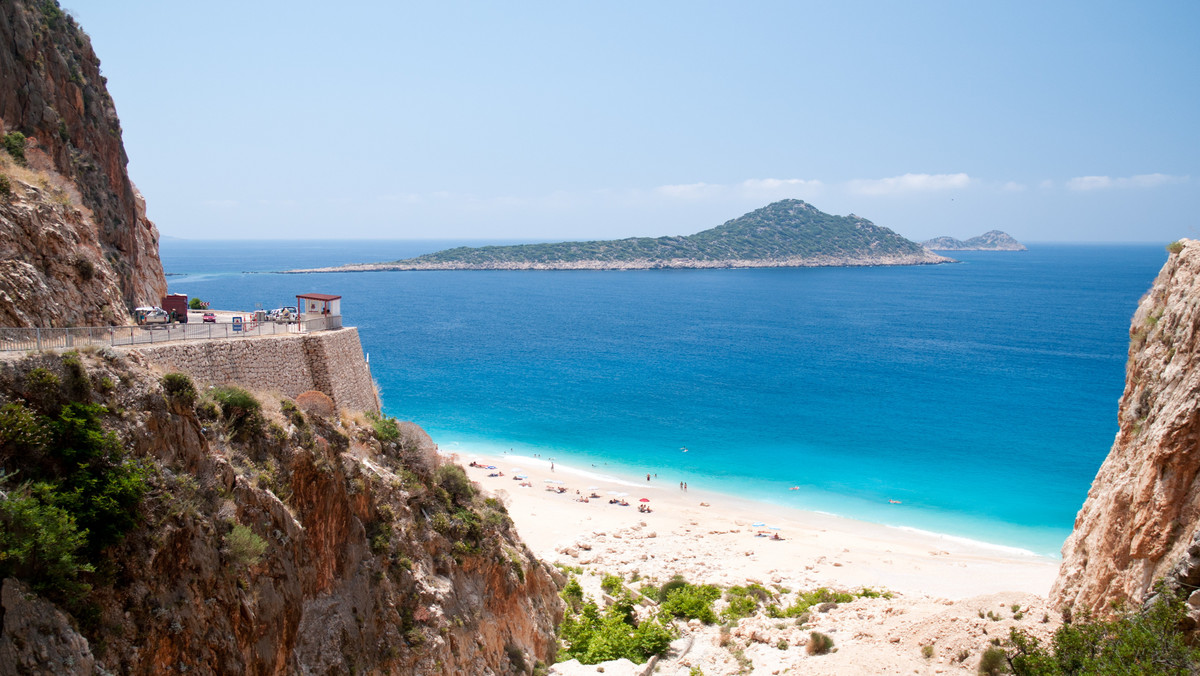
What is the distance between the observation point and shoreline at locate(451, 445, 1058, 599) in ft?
115

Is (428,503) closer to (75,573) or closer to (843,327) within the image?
(75,573)

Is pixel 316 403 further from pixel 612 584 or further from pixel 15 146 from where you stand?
pixel 612 584

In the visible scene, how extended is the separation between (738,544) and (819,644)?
15347mm

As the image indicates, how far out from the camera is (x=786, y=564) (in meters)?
36.6

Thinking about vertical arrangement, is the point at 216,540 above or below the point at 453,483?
above

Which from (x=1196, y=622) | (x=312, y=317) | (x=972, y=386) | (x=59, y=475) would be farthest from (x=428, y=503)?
(x=972, y=386)

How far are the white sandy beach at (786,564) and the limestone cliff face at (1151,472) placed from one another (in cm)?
274

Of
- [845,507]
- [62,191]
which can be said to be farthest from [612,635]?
[845,507]

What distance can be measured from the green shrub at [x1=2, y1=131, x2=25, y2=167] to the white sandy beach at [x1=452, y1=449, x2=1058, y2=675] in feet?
72.8

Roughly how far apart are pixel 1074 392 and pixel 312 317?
3088 inches

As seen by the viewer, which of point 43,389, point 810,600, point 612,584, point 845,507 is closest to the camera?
point 43,389

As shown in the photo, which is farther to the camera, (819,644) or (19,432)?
(819,644)

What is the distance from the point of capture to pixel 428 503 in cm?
2169

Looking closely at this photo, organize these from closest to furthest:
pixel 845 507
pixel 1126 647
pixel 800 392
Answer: pixel 1126 647, pixel 845 507, pixel 800 392
